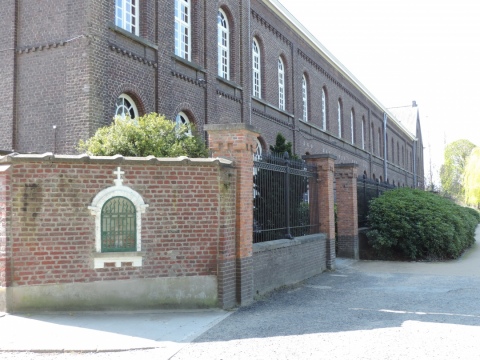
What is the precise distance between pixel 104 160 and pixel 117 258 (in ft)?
4.99

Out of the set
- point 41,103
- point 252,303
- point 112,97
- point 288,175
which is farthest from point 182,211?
point 41,103

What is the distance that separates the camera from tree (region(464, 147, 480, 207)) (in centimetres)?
4562

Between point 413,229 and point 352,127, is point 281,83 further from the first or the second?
point 352,127

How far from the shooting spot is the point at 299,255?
11.7 meters

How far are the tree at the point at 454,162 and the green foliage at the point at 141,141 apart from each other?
2631 inches

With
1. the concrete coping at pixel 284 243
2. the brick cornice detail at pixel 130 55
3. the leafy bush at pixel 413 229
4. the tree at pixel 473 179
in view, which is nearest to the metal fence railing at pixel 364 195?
the leafy bush at pixel 413 229

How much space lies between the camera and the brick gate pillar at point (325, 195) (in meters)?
13.9

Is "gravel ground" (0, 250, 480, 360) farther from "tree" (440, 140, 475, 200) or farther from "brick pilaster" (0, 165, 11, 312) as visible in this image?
"tree" (440, 140, 475, 200)

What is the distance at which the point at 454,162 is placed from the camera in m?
75.0

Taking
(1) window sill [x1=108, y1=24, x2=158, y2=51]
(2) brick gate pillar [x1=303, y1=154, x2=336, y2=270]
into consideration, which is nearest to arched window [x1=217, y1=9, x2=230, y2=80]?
(1) window sill [x1=108, y1=24, x2=158, y2=51]

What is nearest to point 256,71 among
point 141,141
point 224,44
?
point 224,44

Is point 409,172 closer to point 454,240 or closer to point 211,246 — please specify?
point 454,240

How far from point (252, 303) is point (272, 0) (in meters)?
16.1

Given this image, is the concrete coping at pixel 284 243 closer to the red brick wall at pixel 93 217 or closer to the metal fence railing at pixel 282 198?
the metal fence railing at pixel 282 198
